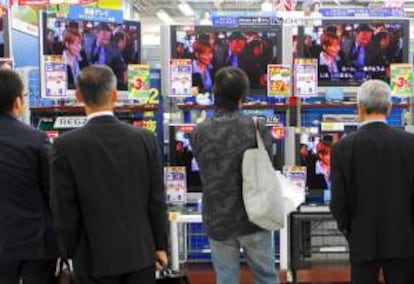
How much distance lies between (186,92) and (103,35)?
0.70 metres

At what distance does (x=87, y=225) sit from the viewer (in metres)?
2.44

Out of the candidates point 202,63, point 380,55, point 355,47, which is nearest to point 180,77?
point 202,63

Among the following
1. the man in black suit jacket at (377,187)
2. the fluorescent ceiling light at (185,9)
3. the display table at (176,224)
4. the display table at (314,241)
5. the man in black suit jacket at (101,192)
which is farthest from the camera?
the fluorescent ceiling light at (185,9)

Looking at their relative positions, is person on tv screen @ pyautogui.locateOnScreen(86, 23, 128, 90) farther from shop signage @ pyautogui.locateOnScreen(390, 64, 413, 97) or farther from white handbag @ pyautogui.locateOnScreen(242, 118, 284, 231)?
shop signage @ pyautogui.locateOnScreen(390, 64, 413, 97)

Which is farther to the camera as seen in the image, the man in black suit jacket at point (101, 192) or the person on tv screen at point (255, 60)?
the person on tv screen at point (255, 60)

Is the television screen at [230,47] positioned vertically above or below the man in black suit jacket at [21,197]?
above

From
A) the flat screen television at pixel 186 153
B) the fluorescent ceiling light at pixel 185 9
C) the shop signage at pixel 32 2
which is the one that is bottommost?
the flat screen television at pixel 186 153

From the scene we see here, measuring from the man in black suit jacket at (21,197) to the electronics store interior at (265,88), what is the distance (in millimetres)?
1306

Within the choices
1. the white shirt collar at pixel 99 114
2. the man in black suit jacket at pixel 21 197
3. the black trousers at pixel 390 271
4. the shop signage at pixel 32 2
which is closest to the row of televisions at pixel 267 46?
the man in black suit jacket at pixel 21 197

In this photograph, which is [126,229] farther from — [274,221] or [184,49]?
[184,49]

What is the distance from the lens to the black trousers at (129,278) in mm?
2477

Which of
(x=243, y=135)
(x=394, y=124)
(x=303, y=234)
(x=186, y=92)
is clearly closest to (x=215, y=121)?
(x=243, y=135)

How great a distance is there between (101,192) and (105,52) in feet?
6.54

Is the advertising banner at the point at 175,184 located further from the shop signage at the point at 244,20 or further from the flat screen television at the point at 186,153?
the shop signage at the point at 244,20
